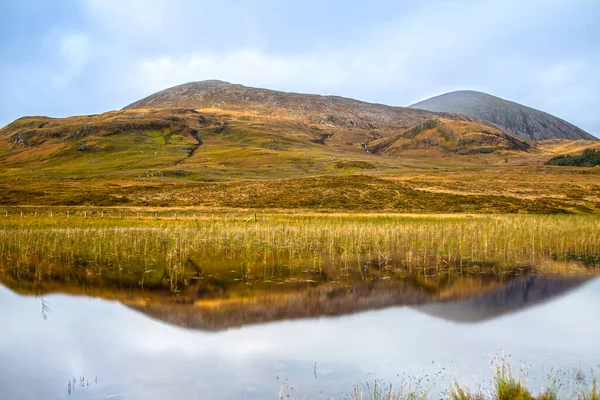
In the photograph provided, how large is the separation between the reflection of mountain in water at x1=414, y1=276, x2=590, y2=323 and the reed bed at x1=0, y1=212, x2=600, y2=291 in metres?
2.78

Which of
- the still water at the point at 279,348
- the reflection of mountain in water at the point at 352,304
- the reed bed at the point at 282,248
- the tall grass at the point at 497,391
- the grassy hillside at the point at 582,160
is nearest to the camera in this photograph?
the tall grass at the point at 497,391

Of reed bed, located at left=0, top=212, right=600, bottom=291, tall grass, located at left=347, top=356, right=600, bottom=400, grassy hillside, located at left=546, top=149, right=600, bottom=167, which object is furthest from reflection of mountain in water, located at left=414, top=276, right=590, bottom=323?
grassy hillside, located at left=546, top=149, right=600, bottom=167

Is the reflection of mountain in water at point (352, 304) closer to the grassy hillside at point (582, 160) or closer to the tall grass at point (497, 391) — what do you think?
the tall grass at point (497, 391)

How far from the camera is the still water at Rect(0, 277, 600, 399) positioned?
11023 millimetres

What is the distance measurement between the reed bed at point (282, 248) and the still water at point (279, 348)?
212 inches

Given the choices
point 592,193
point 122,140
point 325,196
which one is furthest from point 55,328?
point 122,140

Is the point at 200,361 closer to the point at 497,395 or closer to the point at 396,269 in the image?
the point at 497,395

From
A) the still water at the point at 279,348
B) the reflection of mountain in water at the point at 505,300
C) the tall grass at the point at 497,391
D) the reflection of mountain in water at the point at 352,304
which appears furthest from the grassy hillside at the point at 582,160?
the tall grass at the point at 497,391

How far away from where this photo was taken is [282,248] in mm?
30328

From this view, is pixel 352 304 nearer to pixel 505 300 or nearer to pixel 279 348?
pixel 279 348

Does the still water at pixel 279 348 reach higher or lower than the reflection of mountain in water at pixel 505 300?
lower

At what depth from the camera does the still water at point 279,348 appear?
434 inches

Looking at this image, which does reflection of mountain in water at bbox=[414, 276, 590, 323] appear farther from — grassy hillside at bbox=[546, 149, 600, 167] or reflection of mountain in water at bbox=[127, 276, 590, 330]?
grassy hillside at bbox=[546, 149, 600, 167]

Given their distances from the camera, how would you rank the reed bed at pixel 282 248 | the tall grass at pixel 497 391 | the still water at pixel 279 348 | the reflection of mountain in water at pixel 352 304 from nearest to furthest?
the tall grass at pixel 497 391, the still water at pixel 279 348, the reflection of mountain in water at pixel 352 304, the reed bed at pixel 282 248
